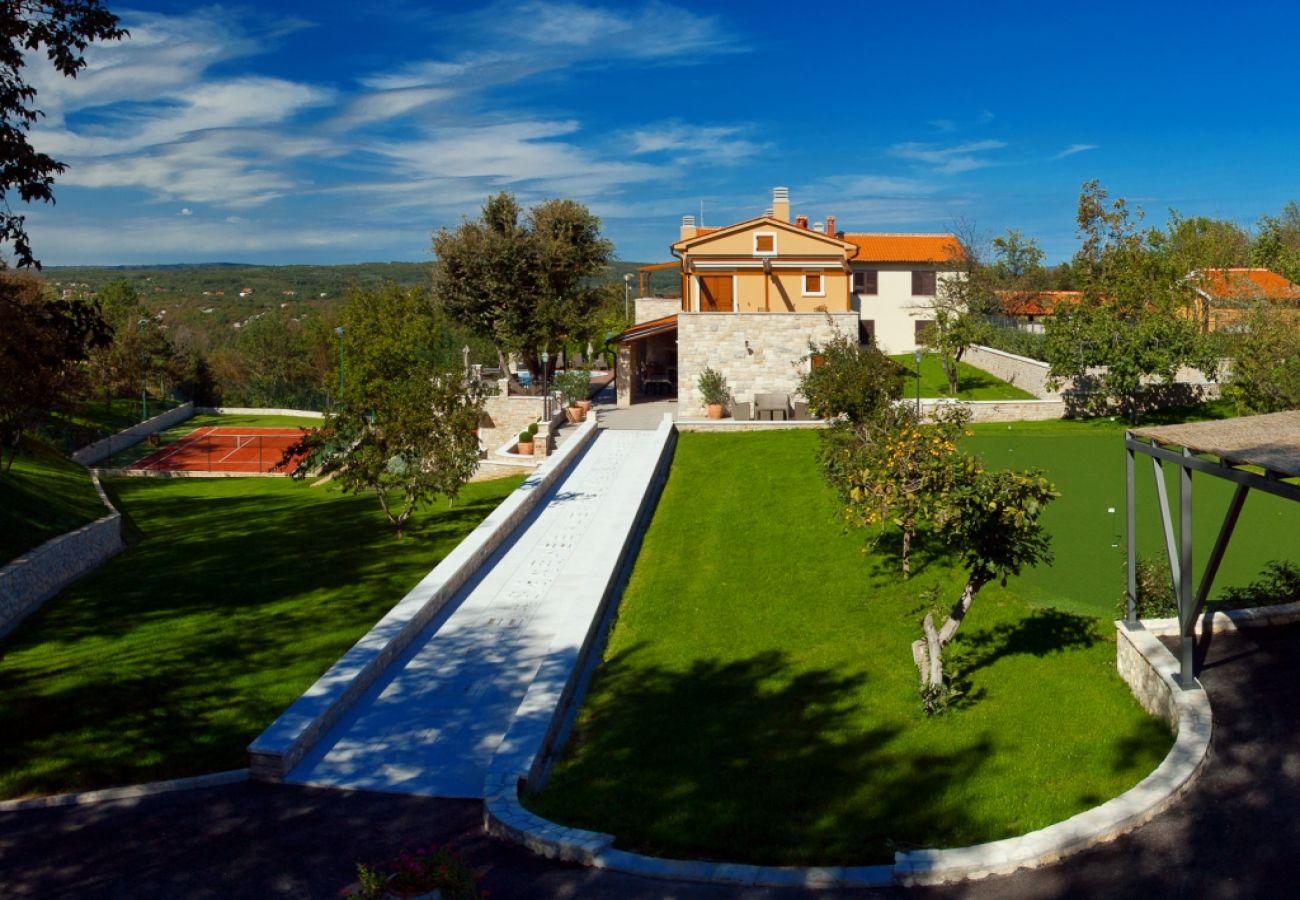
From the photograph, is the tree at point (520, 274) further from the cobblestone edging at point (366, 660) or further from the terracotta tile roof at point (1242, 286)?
the terracotta tile roof at point (1242, 286)

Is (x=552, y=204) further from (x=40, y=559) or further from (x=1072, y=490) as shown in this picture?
(x=40, y=559)

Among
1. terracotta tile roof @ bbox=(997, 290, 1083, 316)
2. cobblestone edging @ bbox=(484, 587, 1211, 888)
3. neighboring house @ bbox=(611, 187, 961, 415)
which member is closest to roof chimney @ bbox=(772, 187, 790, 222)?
neighboring house @ bbox=(611, 187, 961, 415)

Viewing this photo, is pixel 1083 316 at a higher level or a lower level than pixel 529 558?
higher

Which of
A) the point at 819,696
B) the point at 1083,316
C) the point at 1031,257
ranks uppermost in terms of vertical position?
the point at 1031,257

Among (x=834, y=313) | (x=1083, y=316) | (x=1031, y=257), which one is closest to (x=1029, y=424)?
(x=1083, y=316)

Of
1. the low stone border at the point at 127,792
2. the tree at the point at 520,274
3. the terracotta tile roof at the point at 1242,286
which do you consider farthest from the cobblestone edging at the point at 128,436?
the terracotta tile roof at the point at 1242,286

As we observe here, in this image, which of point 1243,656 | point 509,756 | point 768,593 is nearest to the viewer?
point 509,756

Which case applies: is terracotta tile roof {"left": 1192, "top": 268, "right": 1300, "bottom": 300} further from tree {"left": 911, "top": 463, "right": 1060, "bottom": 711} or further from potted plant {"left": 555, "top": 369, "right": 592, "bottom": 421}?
tree {"left": 911, "top": 463, "right": 1060, "bottom": 711}
